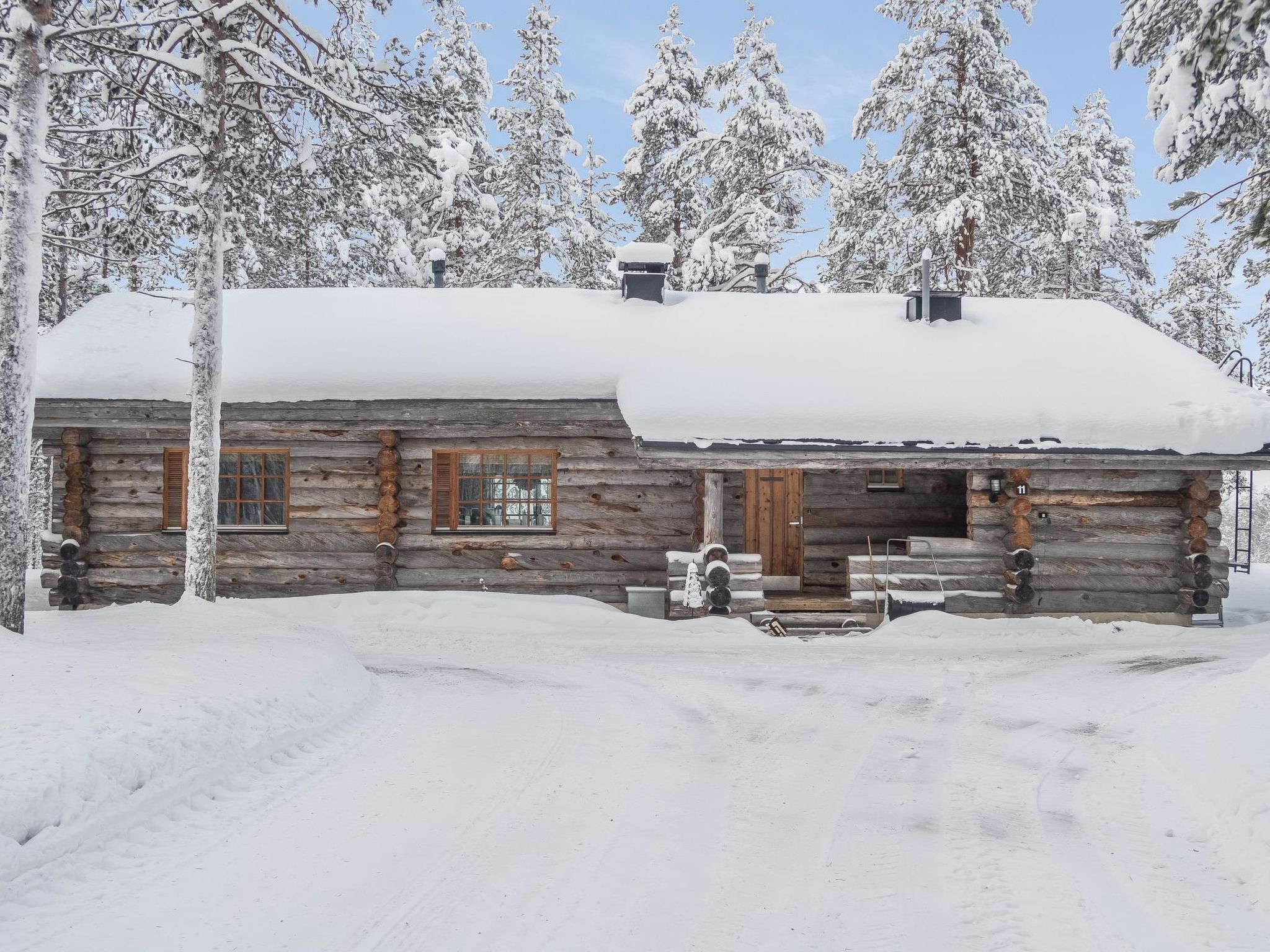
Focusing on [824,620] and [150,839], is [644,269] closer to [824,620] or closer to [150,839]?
[824,620]

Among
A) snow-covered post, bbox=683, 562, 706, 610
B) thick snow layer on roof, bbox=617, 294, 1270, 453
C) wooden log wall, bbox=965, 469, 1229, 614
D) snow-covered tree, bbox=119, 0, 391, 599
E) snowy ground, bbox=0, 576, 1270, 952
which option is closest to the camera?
snowy ground, bbox=0, 576, 1270, 952

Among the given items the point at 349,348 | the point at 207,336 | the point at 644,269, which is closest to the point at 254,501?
the point at 349,348

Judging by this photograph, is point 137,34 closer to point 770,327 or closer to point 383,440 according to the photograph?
point 383,440

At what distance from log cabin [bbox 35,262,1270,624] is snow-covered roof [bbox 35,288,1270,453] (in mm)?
48

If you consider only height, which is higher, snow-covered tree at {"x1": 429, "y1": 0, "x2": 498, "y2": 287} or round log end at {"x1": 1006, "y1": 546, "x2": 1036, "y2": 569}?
snow-covered tree at {"x1": 429, "y1": 0, "x2": 498, "y2": 287}

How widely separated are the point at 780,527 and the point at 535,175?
14388 millimetres

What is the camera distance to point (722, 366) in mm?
11773

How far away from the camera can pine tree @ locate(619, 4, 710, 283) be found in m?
22.5

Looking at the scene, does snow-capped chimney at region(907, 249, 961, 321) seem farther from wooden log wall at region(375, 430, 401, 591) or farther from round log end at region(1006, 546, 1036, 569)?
wooden log wall at region(375, 430, 401, 591)

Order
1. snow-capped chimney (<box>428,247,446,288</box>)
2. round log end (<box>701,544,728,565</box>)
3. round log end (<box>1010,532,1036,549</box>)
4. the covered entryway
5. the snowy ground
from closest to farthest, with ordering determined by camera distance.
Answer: the snowy ground → round log end (<box>701,544,728,565</box>) → round log end (<box>1010,532,1036,549</box>) → the covered entryway → snow-capped chimney (<box>428,247,446,288</box>)

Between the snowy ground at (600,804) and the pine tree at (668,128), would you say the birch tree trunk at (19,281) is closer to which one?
the snowy ground at (600,804)

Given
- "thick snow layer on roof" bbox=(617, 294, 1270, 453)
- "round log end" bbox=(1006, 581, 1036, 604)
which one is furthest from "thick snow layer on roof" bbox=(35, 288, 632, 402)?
"round log end" bbox=(1006, 581, 1036, 604)

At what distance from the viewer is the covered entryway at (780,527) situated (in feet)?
42.2

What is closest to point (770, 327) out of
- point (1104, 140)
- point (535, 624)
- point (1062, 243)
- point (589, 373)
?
point (589, 373)
